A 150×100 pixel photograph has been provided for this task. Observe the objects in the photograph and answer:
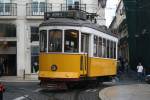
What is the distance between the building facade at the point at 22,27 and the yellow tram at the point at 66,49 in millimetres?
21125

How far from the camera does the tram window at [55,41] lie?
2686cm

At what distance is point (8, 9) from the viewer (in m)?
49.9

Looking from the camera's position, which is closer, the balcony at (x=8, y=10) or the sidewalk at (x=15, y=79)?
the sidewalk at (x=15, y=79)

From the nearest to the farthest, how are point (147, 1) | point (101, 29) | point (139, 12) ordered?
point (101, 29)
point (147, 1)
point (139, 12)

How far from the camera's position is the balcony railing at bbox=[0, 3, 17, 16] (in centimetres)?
4975

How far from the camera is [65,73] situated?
26.8m

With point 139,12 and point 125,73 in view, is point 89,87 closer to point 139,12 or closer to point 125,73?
point 125,73

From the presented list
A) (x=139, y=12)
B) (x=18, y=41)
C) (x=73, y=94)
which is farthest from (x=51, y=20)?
(x=139, y=12)

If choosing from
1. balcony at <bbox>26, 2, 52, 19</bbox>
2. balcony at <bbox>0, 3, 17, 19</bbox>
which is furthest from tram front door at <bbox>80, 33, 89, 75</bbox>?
balcony at <bbox>0, 3, 17, 19</bbox>

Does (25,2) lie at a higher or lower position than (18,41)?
higher

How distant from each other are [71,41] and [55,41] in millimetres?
768

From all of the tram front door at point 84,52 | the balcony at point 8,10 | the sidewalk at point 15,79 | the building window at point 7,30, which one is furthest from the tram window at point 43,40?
the building window at point 7,30

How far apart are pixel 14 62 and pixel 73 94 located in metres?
25.3

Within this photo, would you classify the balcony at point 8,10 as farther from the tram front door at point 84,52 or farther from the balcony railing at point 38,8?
the tram front door at point 84,52
